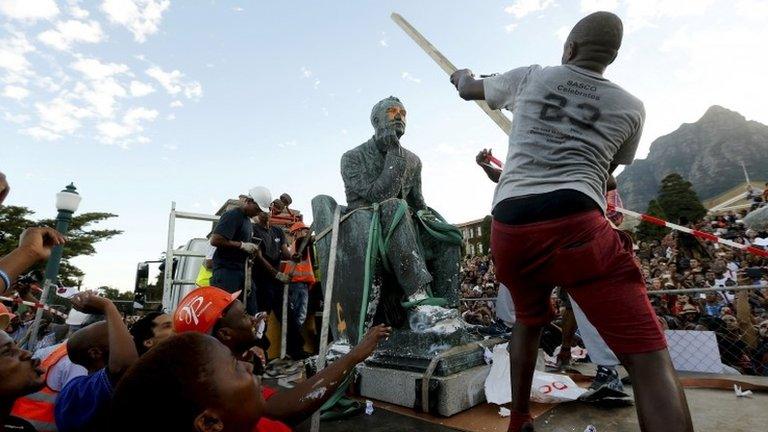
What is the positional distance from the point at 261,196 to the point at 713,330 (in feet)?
20.9

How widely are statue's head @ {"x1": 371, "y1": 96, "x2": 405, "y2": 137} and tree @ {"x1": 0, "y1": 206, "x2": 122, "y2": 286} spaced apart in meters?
19.6

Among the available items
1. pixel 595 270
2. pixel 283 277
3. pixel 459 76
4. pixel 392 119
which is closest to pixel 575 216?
pixel 595 270

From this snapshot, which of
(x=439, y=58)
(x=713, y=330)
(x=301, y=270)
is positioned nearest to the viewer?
(x=439, y=58)

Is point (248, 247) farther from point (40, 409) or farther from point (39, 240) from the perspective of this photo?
point (39, 240)

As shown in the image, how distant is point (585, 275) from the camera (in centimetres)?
143

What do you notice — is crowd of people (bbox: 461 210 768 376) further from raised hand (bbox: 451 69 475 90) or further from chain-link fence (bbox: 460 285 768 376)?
raised hand (bbox: 451 69 475 90)

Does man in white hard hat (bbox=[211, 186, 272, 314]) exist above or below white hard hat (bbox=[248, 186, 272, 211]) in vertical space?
below

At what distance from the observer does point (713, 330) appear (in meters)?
5.61

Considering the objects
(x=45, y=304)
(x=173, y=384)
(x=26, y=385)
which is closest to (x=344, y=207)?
(x=26, y=385)

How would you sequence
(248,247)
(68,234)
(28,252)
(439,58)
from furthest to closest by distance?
(68,234), (248,247), (439,58), (28,252)

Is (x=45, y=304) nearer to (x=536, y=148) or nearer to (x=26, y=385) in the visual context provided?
(x=26, y=385)

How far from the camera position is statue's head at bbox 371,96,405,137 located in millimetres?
3559

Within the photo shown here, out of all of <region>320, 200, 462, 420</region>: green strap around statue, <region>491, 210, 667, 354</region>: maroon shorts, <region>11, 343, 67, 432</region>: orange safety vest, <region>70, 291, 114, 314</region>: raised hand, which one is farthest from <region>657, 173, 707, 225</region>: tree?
<region>11, 343, 67, 432</region>: orange safety vest

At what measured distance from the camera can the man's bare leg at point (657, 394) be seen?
Answer: 1213 mm
